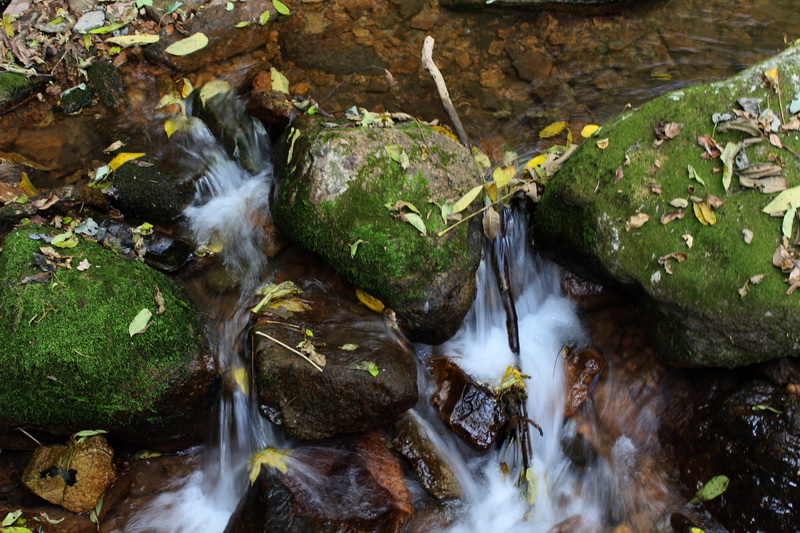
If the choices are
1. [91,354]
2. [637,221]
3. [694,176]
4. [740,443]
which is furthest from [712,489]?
[91,354]

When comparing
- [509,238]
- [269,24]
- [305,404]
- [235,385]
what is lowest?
[235,385]

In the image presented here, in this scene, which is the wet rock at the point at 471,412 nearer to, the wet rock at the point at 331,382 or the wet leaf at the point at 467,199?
the wet rock at the point at 331,382

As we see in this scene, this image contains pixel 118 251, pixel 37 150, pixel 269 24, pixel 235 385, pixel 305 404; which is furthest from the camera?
pixel 269 24

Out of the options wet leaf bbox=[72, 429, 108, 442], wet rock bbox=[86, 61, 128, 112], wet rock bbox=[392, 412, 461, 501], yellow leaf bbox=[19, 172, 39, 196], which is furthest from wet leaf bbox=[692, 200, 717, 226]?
wet rock bbox=[86, 61, 128, 112]

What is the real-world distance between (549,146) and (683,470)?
3387 millimetres

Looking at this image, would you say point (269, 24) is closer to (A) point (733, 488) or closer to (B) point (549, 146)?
(B) point (549, 146)

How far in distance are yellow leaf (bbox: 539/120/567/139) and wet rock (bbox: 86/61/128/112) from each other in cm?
471

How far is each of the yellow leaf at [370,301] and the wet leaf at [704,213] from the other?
90.3 inches

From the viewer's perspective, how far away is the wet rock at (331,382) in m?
3.74

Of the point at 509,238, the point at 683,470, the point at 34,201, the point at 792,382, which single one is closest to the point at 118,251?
the point at 34,201

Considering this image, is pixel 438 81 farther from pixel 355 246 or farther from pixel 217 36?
pixel 217 36

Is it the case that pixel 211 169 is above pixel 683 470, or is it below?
above

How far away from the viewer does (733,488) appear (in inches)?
143

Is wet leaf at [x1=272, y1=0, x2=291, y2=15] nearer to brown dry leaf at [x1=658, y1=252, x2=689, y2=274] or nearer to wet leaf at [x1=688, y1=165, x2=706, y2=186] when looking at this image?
wet leaf at [x1=688, y1=165, x2=706, y2=186]
